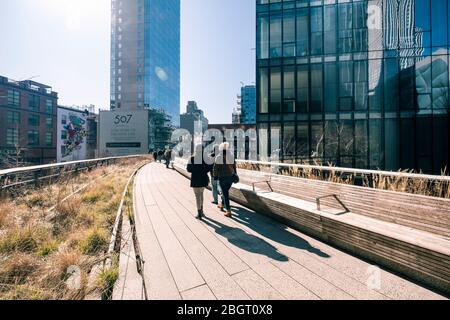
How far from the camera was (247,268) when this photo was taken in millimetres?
2855

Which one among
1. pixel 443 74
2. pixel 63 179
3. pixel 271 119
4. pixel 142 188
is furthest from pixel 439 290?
pixel 443 74

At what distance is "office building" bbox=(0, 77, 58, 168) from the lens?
42844 mm

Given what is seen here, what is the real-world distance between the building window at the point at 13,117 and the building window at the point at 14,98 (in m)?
1.64

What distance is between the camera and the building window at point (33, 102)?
48.2 meters

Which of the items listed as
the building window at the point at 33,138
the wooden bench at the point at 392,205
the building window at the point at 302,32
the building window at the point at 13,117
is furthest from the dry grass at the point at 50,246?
the building window at the point at 33,138

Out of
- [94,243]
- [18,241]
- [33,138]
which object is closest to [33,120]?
[33,138]

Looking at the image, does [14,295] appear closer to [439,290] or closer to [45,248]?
[45,248]

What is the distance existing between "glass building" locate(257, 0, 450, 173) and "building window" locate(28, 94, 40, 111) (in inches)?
2281

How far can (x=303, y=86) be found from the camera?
48.8ft

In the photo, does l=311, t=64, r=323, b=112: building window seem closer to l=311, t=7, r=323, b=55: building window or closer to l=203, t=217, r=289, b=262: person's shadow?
l=311, t=7, r=323, b=55: building window

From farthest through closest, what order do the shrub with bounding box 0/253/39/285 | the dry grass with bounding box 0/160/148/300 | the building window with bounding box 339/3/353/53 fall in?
the building window with bounding box 339/3/353/53 < the shrub with bounding box 0/253/39/285 < the dry grass with bounding box 0/160/148/300

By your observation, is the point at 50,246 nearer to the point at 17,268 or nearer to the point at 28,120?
the point at 17,268

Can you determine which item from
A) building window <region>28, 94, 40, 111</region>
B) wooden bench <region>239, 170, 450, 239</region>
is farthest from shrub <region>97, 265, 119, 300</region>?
building window <region>28, 94, 40, 111</region>

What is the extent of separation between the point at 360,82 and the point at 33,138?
63.6 m
